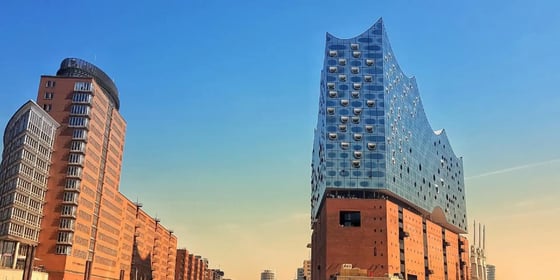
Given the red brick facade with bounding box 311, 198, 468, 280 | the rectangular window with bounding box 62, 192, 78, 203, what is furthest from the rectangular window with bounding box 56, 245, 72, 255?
the red brick facade with bounding box 311, 198, 468, 280

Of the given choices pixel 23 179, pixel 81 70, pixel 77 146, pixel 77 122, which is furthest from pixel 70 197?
pixel 81 70

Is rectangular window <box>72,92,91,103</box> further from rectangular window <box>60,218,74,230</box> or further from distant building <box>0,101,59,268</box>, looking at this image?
rectangular window <box>60,218,74,230</box>

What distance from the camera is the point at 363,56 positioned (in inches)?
5969

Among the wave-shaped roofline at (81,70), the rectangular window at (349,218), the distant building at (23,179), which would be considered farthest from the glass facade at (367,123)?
the distant building at (23,179)

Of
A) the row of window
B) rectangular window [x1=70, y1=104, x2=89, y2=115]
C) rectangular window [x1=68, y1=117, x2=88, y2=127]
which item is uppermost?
the row of window

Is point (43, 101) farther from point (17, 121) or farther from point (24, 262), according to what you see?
point (24, 262)

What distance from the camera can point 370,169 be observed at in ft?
468

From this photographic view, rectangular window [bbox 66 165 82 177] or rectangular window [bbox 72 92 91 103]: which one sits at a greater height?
rectangular window [bbox 72 92 91 103]

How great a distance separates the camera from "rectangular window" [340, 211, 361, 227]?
13925 cm

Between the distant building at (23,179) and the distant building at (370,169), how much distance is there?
7036 cm

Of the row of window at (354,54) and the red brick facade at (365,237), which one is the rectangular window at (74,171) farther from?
the row of window at (354,54)

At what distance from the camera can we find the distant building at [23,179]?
9612 centimetres

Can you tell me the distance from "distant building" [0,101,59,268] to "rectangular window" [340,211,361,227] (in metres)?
72.8

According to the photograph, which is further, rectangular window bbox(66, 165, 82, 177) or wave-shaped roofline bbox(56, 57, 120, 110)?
wave-shaped roofline bbox(56, 57, 120, 110)
